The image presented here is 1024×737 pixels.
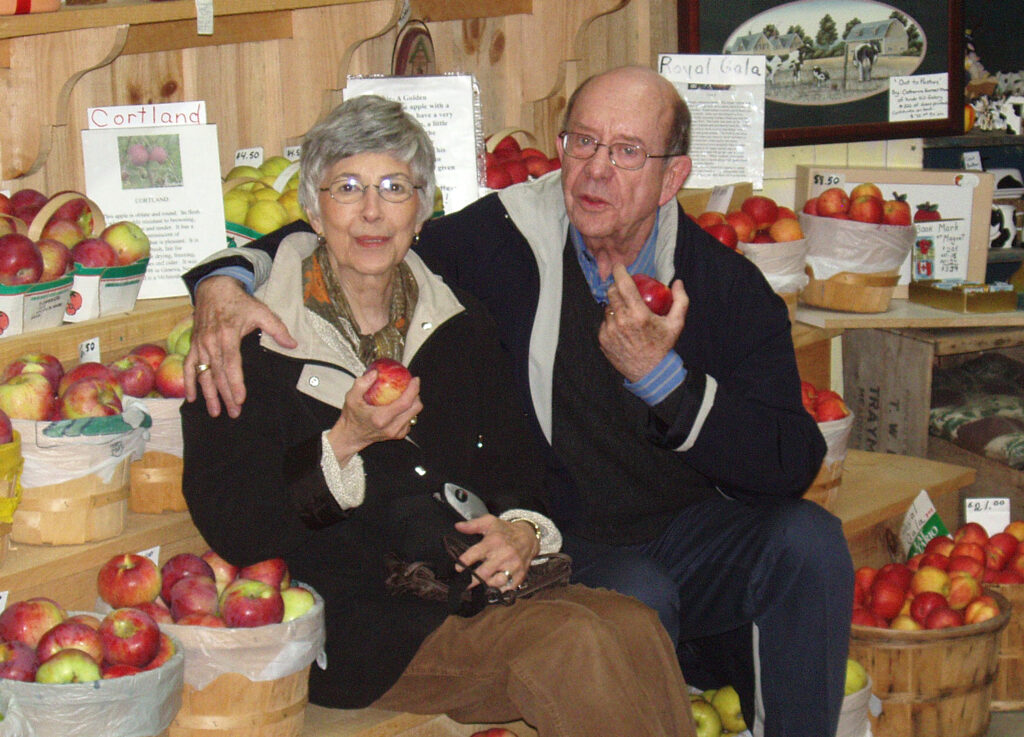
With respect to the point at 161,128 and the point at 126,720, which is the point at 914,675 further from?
the point at 161,128

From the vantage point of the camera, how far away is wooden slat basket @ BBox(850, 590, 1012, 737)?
2809 millimetres

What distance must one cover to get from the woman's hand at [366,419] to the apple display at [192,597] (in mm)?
392

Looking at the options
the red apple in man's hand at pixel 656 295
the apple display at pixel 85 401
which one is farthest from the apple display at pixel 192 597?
the red apple in man's hand at pixel 656 295

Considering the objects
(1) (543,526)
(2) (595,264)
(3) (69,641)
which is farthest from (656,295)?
(3) (69,641)

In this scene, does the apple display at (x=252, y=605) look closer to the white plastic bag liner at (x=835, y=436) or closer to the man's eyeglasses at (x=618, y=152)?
the man's eyeglasses at (x=618, y=152)

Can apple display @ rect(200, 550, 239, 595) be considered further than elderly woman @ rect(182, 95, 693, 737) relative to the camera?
Yes

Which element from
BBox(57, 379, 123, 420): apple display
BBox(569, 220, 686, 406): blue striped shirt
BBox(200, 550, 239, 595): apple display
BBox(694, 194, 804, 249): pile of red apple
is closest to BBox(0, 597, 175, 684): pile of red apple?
BBox(200, 550, 239, 595): apple display

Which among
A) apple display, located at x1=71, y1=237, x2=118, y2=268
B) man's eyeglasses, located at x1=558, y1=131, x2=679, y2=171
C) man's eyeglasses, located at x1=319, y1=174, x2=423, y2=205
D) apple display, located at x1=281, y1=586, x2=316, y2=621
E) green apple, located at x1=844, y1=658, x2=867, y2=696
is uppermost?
man's eyeglasses, located at x1=558, y1=131, x2=679, y2=171

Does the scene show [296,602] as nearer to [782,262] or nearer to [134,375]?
[134,375]

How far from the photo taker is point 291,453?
6.69ft

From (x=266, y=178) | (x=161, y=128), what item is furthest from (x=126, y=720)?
(x=266, y=178)

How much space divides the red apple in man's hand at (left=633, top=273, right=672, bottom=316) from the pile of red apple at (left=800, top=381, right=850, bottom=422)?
1.00 m

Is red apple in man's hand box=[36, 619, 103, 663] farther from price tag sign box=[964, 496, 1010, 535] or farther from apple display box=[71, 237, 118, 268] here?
price tag sign box=[964, 496, 1010, 535]

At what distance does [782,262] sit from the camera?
352 cm
